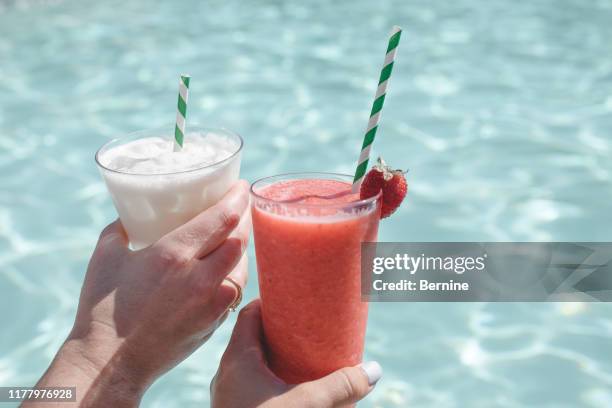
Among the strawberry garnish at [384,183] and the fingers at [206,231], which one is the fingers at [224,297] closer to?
the fingers at [206,231]

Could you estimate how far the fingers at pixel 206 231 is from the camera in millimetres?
1634

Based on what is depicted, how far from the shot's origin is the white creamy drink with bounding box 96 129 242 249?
1.77m

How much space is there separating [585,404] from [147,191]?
7.21ft

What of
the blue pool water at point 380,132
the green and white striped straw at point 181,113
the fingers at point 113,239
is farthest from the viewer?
the blue pool water at point 380,132

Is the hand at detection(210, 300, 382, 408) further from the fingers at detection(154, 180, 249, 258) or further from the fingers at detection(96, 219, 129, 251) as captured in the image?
the fingers at detection(96, 219, 129, 251)

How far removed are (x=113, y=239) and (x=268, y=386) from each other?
57cm

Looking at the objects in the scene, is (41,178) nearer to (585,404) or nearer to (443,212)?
(443,212)

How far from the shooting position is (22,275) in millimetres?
3746

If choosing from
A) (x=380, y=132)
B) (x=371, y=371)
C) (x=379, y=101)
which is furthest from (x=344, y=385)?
(x=380, y=132)

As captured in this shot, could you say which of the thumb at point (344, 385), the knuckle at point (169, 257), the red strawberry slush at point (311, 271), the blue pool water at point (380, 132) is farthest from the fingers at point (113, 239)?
the blue pool water at point (380, 132)

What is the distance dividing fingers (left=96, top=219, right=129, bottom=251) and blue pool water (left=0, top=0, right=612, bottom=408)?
1.42 metres

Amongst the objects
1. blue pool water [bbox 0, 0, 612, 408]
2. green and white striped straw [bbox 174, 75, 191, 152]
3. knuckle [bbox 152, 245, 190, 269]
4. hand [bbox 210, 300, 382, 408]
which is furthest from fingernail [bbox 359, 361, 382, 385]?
blue pool water [bbox 0, 0, 612, 408]

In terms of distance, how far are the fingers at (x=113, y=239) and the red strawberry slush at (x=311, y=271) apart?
36 centimetres

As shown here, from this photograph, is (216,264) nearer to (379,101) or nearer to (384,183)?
(384,183)
